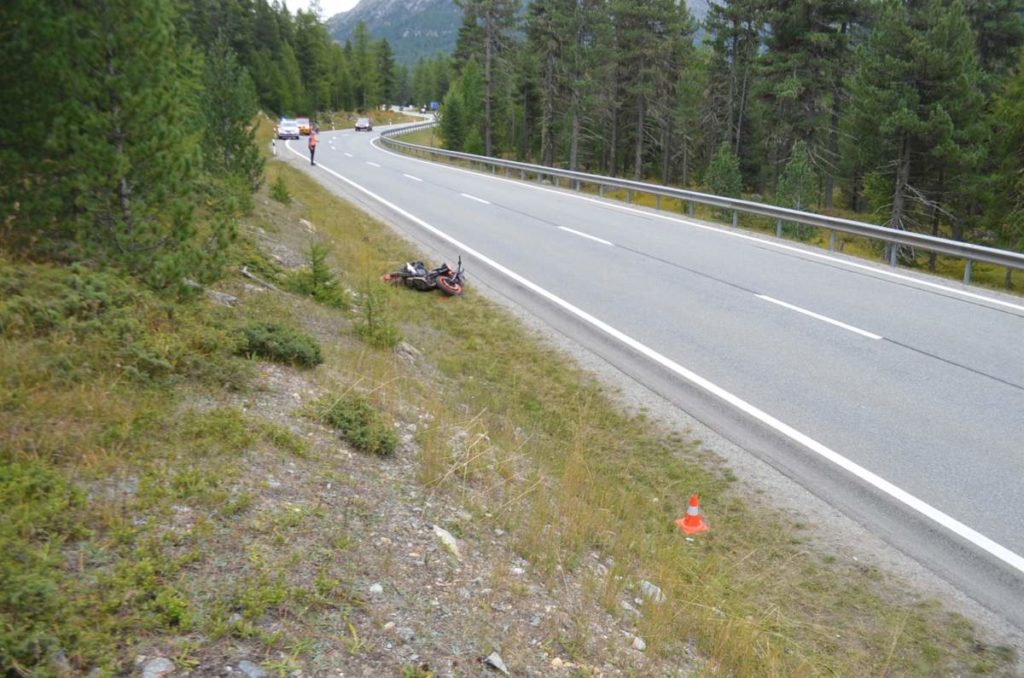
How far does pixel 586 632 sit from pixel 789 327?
20.8ft

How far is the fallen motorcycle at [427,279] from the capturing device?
10891 millimetres

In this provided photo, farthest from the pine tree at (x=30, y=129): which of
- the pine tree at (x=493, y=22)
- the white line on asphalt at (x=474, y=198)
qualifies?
the pine tree at (x=493, y=22)

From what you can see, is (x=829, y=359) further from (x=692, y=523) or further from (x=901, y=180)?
(x=901, y=180)

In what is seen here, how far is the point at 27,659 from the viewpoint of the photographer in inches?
98.2

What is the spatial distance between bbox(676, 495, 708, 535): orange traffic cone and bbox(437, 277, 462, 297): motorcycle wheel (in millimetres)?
6601

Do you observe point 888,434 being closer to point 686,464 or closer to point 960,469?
point 960,469

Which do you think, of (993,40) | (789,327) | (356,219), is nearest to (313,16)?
(993,40)

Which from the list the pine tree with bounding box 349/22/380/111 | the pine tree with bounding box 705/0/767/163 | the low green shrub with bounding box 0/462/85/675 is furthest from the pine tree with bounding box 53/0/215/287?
the pine tree with bounding box 349/22/380/111

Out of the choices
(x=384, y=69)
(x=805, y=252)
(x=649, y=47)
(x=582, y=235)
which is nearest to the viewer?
(x=805, y=252)

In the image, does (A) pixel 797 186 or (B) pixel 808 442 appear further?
(A) pixel 797 186

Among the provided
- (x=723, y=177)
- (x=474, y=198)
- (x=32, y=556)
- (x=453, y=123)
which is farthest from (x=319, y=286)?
(x=453, y=123)

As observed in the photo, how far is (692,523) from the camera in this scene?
4.93 metres

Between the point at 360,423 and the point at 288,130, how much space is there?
60730 millimetres

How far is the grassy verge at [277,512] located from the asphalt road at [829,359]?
2.17 feet
